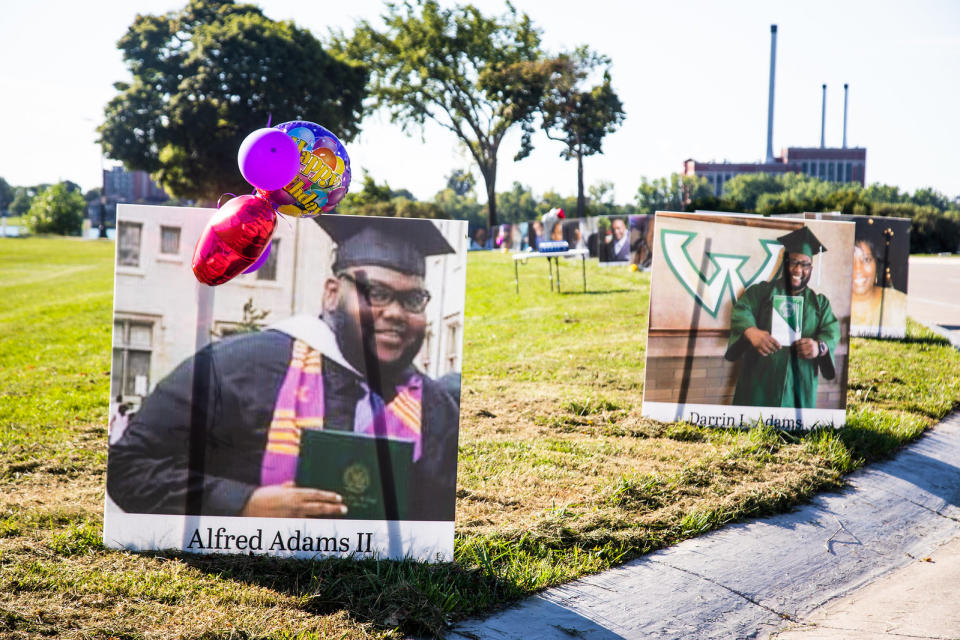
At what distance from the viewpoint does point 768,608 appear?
3391 millimetres

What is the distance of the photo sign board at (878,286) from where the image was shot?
10.2m

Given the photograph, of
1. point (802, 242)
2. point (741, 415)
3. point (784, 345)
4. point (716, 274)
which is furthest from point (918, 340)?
point (716, 274)

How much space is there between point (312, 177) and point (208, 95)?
43066 millimetres

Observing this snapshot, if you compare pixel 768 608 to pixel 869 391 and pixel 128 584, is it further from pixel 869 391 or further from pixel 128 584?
pixel 869 391

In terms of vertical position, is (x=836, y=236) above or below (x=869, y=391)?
above

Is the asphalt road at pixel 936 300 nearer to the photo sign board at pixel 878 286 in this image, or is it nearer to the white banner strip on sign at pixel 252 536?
the photo sign board at pixel 878 286

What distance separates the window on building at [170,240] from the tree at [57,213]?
87.9m

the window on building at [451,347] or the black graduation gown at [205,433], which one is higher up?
the window on building at [451,347]

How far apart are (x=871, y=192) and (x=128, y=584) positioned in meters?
108

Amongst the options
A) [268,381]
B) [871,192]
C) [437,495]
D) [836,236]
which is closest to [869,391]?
[836,236]

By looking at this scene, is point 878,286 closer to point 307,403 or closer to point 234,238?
point 307,403

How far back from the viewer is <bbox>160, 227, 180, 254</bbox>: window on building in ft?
11.2

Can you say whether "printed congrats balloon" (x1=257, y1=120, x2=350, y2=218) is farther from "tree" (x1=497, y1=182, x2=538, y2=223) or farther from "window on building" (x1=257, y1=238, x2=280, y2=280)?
"tree" (x1=497, y1=182, x2=538, y2=223)

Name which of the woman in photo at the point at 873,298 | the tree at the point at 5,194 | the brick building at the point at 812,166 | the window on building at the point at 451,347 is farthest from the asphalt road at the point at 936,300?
the tree at the point at 5,194
